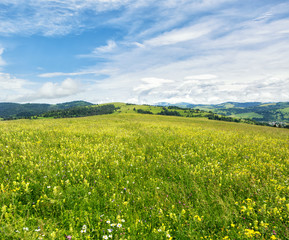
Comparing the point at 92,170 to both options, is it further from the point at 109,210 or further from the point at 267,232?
the point at 267,232

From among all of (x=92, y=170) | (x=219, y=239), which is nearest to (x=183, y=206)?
(x=219, y=239)

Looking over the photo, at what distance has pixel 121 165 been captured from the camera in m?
6.00

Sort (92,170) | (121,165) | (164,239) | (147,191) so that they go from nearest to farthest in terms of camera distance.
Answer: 1. (164,239)
2. (147,191)
3. (92,170)
4. (121,165)

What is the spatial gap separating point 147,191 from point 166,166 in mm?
1950

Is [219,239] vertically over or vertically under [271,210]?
under

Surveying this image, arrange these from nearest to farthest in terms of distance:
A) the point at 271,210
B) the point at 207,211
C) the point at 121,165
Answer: the point at 271,210 < the point at 207,211 < the point at 121,165

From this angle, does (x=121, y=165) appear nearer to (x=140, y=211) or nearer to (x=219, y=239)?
(x=140, y=211)

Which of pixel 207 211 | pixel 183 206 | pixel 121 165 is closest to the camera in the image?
pixel 207 211

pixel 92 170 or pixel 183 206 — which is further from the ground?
pixel 92 170

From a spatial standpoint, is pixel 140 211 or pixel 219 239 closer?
pixel 219 239

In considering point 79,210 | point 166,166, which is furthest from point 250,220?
point 79,210

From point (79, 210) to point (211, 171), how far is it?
4.72 meters

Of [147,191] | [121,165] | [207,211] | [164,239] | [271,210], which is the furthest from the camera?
[121,165]

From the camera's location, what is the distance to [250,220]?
3.44m
